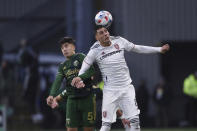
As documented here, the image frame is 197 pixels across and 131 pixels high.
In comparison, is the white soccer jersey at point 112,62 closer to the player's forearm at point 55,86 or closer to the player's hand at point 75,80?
the player's hand at point 75,80

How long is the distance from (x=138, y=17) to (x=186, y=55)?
420 cm

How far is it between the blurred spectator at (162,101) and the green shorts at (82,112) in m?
13.0

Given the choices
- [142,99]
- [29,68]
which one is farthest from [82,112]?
[142,99]

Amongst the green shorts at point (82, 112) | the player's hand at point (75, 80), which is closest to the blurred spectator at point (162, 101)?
the green shorts at point (82, 112)

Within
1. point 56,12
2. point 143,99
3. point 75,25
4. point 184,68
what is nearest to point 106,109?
point 75,25

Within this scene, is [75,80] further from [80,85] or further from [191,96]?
[191,96]

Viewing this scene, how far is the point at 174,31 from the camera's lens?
3150 cm

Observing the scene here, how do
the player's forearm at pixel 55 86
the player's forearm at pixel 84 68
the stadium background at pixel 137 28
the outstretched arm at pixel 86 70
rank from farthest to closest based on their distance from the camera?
the stadium background at pixel 137 28
the player's forearm at pixel 55 86
the player's forearm at pixel 84 68
the outstretched arm at pixel 86 70

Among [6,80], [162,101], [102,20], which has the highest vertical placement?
[102,20]

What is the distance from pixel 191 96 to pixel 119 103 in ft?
42.9

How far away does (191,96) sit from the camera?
26.6 metres

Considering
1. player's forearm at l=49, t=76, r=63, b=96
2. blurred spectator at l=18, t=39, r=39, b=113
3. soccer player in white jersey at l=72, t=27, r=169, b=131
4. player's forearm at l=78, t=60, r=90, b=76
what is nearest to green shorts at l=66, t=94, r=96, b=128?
player's forearm at l=49, t=76, r=63, b=96

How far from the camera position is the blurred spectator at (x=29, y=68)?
80.6 feet

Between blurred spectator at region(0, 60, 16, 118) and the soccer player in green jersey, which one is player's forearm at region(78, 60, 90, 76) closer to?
the soccer player in green jersey
